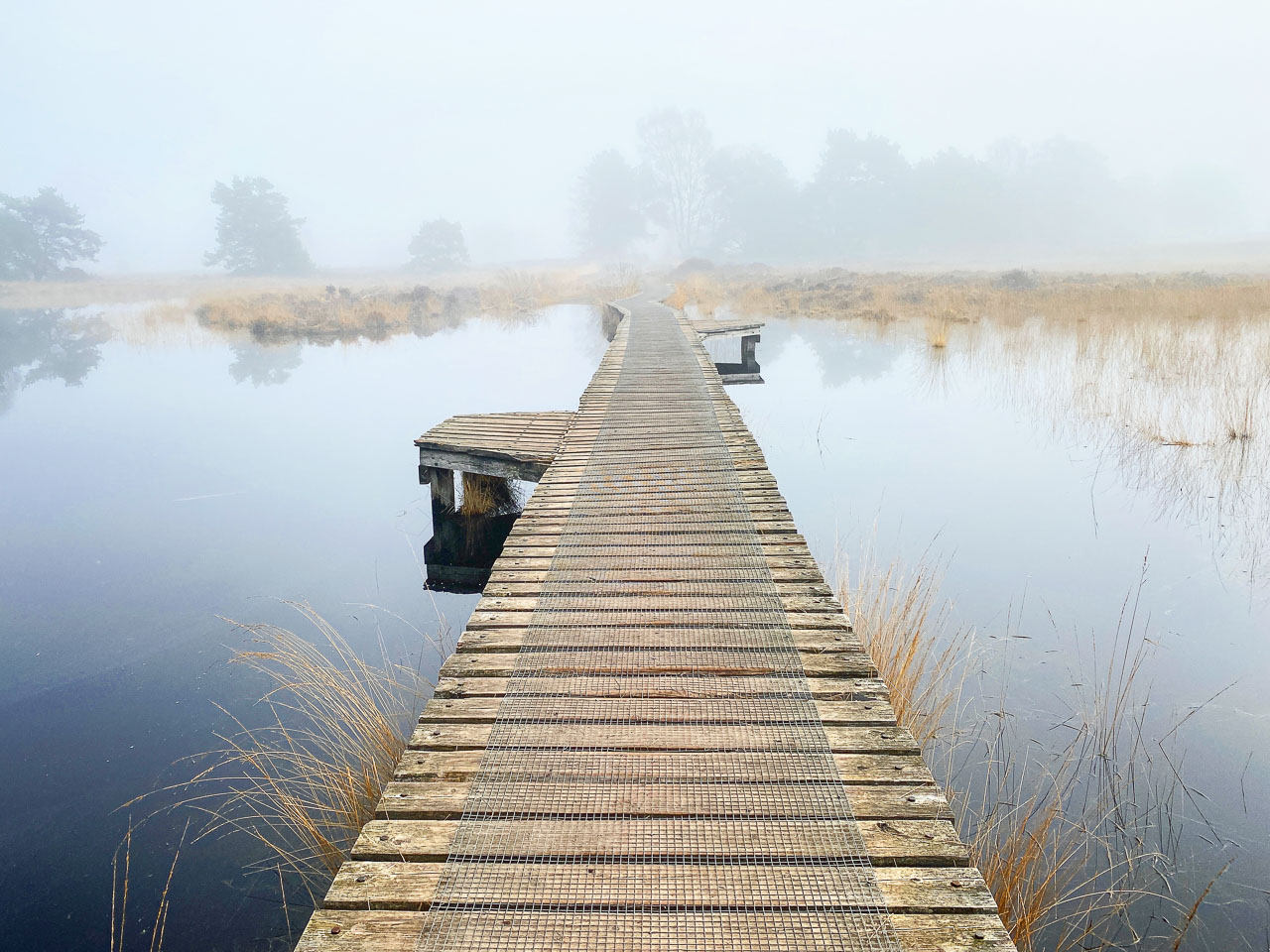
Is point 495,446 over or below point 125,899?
over

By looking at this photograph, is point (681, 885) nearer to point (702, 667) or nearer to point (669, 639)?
point (702, 667)

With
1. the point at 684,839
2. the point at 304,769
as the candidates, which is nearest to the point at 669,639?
the point at 684,839

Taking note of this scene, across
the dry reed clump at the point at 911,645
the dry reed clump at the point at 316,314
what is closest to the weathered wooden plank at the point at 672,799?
the dry reed clump at the point at 911,645

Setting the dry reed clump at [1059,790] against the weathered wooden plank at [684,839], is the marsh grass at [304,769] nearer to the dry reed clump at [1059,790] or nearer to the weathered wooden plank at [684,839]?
the weathered wooden plank at [684,839]

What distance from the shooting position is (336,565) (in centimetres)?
670

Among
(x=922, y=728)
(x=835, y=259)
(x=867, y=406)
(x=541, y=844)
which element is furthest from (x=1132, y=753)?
(x=835, y=259)

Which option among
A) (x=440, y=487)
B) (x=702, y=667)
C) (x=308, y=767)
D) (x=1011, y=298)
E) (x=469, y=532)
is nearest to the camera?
(x=702, y=667)

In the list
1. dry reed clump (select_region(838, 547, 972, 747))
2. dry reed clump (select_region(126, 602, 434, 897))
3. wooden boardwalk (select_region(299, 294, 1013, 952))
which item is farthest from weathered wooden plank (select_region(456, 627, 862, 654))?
dry reed clump (select_region(126, 602, 434, 897))

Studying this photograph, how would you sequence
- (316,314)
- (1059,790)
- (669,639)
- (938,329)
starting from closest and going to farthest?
(669,639)
(1059,790)
(938,329)
(316,314)

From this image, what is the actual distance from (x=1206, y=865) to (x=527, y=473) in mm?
5205

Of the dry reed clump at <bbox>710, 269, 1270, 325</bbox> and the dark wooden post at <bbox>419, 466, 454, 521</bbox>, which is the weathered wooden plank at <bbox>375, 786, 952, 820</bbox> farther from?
the dry reed clump at <bbox>710, 269, 1270, 325</bbox>

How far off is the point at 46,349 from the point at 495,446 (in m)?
19.8

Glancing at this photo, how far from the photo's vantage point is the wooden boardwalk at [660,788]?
1.73m

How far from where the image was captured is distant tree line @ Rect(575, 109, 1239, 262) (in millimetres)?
66312
